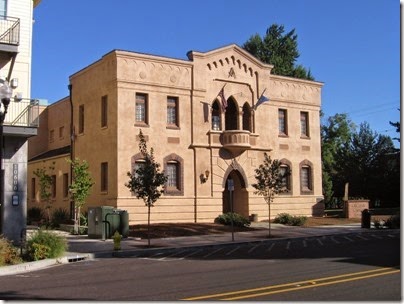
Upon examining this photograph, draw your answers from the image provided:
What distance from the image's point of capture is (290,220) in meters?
31.8

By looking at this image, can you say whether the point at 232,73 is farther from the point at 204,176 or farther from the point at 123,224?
the point at 123,224

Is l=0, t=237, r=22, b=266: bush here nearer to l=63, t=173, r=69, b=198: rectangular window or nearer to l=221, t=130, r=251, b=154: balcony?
l=221, t=130, r=251, b=154: balcony

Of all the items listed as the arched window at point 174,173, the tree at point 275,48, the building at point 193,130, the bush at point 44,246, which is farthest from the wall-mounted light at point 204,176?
the tree at point 275,48

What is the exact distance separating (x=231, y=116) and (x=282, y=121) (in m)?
4.07

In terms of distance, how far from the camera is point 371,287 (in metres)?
9.79

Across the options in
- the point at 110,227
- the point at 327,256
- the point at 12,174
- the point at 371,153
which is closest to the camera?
the point at 327,256

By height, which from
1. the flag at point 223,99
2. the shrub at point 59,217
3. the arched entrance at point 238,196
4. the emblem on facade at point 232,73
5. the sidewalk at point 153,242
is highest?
the emblem on facade at point 232,73

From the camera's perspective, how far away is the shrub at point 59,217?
3036cm

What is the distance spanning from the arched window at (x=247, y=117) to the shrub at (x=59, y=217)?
12.1 m

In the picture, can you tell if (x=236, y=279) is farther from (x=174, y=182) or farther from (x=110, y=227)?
(x=174, y=182)

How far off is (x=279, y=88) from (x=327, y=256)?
20648 mm

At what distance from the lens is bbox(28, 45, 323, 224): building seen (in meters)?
28.9

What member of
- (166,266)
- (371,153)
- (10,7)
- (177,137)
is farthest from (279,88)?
(371,153)

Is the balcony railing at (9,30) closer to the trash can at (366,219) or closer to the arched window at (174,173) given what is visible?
the arched window at (174,173)
